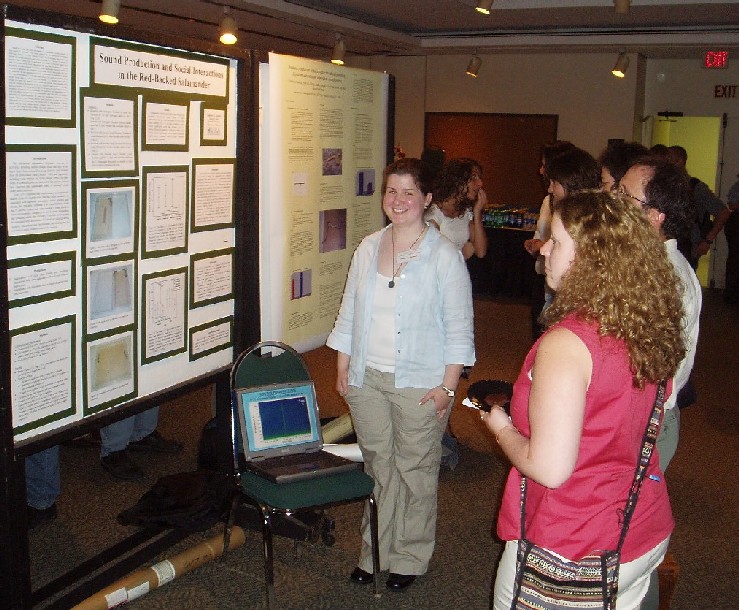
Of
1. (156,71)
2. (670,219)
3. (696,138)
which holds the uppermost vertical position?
(696,138)

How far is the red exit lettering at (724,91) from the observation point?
33.1 ft

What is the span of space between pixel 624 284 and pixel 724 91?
31.3 feet

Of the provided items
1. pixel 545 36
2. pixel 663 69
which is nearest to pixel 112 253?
pixel 545 36

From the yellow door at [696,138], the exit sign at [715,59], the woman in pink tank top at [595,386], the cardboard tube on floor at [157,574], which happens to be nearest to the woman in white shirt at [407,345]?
the cardboard tube on floor at [157,574]

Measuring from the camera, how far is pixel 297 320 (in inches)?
147

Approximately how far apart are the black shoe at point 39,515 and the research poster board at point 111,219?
1.08 meters

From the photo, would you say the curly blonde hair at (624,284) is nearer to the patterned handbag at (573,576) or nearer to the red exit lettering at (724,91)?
the patterned handbag at (573,576)

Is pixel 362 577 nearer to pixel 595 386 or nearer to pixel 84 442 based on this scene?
pixel 595 386

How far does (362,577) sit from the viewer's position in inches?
127

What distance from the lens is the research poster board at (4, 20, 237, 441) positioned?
228 cm

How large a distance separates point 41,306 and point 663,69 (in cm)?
964

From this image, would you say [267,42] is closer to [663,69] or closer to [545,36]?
[545,36]

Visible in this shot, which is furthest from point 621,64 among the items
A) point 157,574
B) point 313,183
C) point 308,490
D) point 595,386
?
point 595,386

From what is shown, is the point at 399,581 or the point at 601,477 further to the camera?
the point at 399,581
